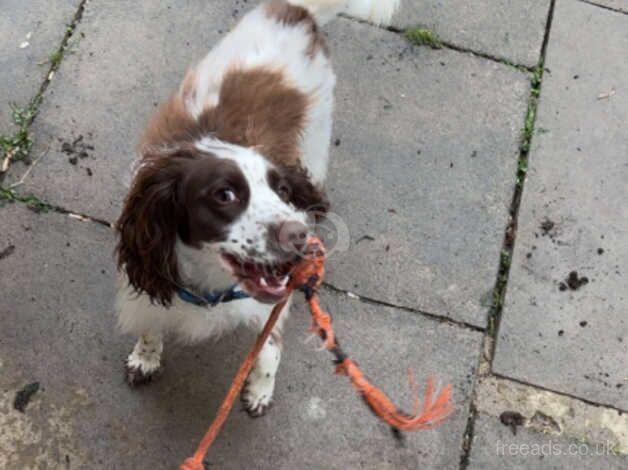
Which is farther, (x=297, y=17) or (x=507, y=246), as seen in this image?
(x=507, y=246)

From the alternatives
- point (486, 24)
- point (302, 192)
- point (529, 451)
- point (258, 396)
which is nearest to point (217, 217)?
point (302, 192)

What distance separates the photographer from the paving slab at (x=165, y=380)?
11.4 ft

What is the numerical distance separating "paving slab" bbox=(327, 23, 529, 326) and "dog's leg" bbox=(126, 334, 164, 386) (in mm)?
988

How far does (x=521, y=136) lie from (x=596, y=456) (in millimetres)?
1899

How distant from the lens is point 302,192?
2.86m

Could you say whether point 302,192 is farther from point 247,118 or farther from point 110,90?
point 110,90

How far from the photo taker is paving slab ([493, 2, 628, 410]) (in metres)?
3.90

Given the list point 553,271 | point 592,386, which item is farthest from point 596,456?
point 553,271

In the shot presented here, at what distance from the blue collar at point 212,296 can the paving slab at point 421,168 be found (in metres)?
1.09

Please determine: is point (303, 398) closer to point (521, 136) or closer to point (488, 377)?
point (488, 377)

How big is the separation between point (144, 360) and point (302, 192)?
126 centimetres

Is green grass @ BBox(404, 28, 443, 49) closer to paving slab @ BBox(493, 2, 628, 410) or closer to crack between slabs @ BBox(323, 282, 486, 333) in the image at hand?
paving slab @ BBox(493, 2, 628, 410)

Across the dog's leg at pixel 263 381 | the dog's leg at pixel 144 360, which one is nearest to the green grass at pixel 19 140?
the dog's leg at pixel 144 360

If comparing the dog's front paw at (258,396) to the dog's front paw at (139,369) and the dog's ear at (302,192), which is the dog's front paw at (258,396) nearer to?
the dog's front paw at (139,369)
